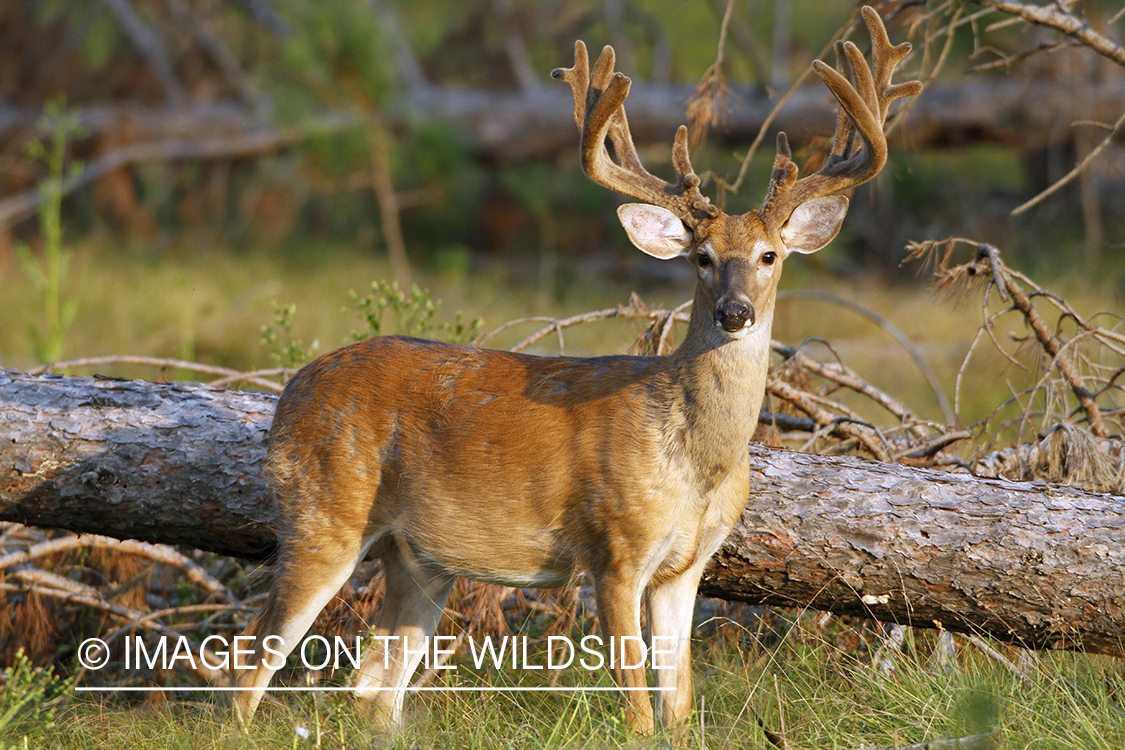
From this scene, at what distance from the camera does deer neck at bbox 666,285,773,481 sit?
3.52 metres

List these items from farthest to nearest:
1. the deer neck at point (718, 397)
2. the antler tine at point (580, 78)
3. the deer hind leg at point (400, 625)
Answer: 1. the deer hind leg at point (400, 625)
2. the antler tine at point (580, 78)
3. the deer neck at point (718, 397)

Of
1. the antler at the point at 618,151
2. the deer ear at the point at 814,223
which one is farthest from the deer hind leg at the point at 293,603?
the deer ear at the point at 814,223

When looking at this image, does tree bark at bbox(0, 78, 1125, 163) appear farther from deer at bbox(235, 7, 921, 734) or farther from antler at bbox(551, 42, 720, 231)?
deer at bbox(235, 7, 921, 734)

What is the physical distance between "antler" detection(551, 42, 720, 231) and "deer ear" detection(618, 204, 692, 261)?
0.03 m

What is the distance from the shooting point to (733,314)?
10.9 ft

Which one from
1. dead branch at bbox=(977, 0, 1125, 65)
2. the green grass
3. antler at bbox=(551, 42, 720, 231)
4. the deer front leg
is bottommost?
the green grass

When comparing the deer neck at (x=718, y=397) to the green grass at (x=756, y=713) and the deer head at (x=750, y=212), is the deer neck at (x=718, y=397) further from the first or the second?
the green grass at (x=756, y=713)

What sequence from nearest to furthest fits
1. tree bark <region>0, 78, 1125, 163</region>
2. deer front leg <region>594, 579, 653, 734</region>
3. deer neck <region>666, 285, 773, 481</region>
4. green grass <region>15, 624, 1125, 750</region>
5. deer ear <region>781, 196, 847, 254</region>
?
green grass <region>15, 624, 1125, 750</region>, deer front leg <region>594, 579, 653, 734</region>, deer neck <region>666, 285, 773, 481</region>, deer ear <region>781, 196, 847, 254</region>, tree bark <region>0, 78, 1125, 163</region>

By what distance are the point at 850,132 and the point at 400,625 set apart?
2.34 meters

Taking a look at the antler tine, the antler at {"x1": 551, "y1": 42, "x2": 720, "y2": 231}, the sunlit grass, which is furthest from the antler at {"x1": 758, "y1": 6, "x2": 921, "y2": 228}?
the sunlit grass

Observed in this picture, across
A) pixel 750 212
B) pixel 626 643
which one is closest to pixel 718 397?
pixel 750 212

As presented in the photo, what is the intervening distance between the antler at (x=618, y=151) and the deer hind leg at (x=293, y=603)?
1.47 metres

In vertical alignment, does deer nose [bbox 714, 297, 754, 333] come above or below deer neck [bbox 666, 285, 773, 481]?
above

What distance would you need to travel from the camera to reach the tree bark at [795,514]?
12.2 feet
